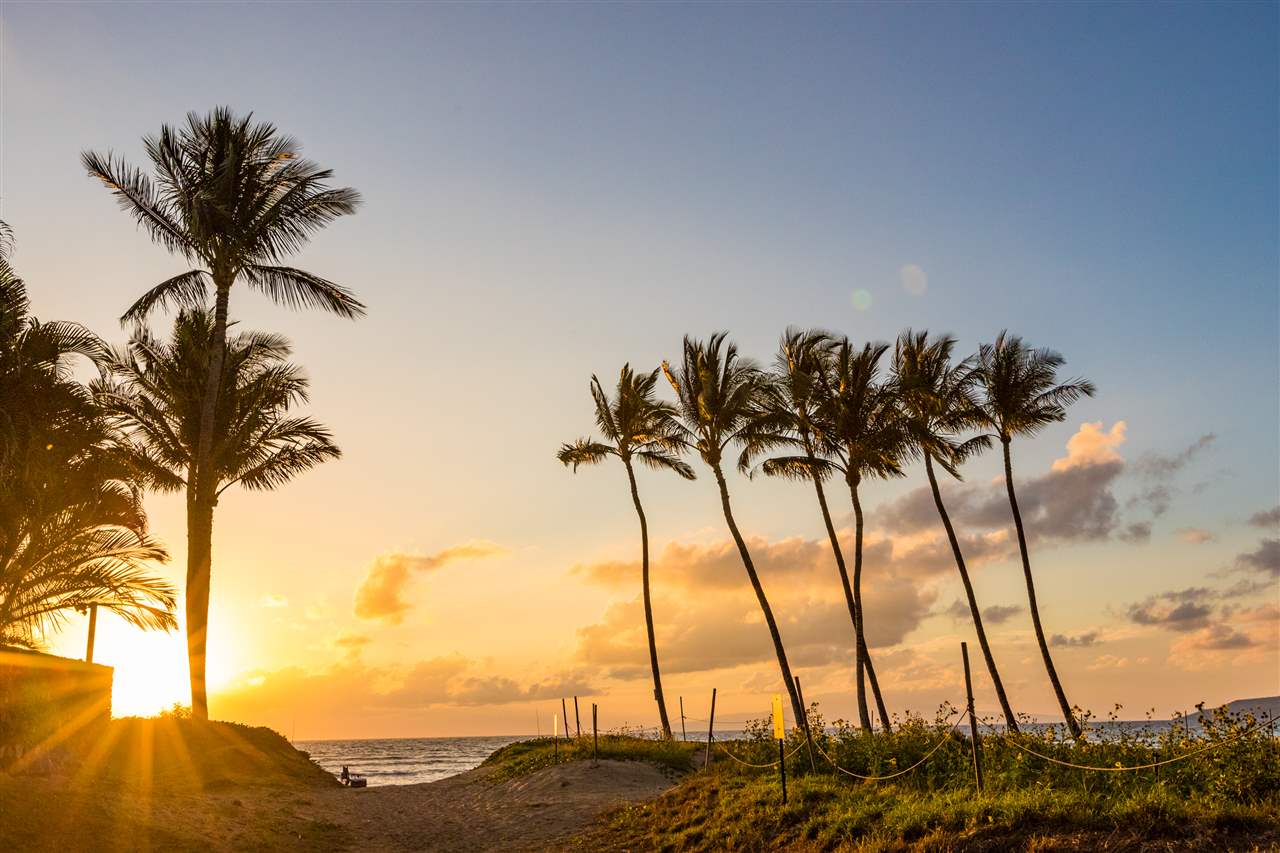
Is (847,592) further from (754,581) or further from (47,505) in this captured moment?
(47,505)

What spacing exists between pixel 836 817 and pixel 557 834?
6.68 m

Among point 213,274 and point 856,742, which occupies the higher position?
point 213,274

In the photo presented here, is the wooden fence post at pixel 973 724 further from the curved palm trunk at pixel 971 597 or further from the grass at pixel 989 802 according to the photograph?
the curved palm trunk at pixel 971 597

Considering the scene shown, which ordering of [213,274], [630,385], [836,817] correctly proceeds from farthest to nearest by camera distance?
[630,385] < [213,274] < [836,817]

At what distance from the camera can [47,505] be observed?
18.0 metres

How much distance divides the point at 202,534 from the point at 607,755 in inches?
534

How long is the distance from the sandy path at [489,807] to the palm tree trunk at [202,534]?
4.63 meters

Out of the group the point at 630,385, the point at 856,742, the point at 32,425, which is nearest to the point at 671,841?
the point at 856,742

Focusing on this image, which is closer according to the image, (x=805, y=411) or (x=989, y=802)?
(x=989, y=802)

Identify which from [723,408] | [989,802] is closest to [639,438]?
[723,408]

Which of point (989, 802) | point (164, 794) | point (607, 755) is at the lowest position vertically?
point (607, 755)

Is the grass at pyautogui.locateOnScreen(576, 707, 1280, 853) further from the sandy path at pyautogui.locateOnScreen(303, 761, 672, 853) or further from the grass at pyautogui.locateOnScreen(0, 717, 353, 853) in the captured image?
the grass at pyautogui.locateOnScreen(0, 717, 353, 853)

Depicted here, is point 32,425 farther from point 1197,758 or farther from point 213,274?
point 1197,758

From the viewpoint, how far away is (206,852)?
1356 cm
